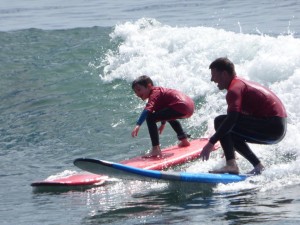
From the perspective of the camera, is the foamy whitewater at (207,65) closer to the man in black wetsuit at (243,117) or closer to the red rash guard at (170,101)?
the man in black wetsuit at (243,117)

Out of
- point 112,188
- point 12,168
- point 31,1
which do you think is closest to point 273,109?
point 112,188

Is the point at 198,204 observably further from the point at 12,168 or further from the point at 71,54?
the point at 71,54

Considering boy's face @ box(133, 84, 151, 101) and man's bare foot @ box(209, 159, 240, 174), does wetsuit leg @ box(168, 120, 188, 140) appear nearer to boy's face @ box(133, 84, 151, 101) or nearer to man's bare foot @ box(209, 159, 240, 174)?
boy's face @ box(133, 84, 151, 101)

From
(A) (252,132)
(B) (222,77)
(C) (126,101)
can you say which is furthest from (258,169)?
(C) (126,101)

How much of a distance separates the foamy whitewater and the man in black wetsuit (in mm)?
384

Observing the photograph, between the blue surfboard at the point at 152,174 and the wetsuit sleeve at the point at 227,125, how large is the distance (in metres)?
0.38

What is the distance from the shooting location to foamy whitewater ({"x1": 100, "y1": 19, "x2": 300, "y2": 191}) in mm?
10328

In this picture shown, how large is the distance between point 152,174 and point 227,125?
893 millimetres

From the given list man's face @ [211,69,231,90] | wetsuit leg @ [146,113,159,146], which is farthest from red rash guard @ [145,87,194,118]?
man's face @ [211,69,231,90]

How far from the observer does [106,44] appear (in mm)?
19016

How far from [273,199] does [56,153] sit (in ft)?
14.4

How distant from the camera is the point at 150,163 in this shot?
33.6ft

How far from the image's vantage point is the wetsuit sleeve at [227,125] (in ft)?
28.6

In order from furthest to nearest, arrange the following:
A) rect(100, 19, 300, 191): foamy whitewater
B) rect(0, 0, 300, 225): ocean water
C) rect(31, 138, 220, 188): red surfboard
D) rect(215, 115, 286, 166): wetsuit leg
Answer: rect(100, 19, 300, 191): foamy whitewater, rect(31, 138, 220, 188): red surfboard, rect(215, 115, 286, 166): wetsuit leg, rect(0, 0, 300, 225): ocean water
